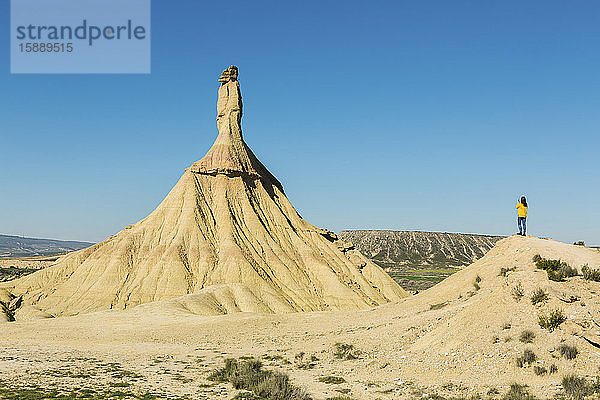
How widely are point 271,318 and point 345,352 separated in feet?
45.7

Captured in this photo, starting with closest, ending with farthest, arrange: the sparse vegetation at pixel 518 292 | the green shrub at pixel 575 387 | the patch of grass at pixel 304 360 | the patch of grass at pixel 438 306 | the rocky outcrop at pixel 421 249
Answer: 1. the green shrub at pixel 575 387
2. the sparse vegetation at pixel 518 292
3. the patch of grass at pixel 304 360
4. the patch of grass at pixel 438 306
5. the rocky outcrop at pixel 421 249

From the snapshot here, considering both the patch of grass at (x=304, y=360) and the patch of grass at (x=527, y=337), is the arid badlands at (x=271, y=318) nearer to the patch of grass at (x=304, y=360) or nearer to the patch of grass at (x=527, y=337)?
the patch of grass at (x=527, y=337)

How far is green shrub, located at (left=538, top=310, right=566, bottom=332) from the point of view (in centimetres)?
1861

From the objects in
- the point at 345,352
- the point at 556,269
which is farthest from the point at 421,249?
the point at 345,352

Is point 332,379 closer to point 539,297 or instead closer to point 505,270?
point 539,297

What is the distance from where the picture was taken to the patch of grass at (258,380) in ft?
57.6

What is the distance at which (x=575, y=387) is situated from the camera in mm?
15078

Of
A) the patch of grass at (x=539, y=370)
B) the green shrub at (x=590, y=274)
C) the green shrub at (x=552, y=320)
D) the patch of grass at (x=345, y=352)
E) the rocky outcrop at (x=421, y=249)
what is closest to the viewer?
the patch of grass at (x=539, y=370)

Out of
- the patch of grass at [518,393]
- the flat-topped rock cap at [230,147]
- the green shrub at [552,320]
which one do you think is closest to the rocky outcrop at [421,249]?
the flat-topped rock cap at [230,147]

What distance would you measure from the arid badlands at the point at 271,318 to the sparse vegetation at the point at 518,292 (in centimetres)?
9

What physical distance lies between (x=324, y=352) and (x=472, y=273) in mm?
12509

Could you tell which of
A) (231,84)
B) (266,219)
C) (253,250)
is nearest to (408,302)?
(253,250)

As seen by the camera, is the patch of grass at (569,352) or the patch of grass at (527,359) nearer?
the patch of grass at (569,352)

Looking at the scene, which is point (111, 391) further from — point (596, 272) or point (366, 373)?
point (596, 272)
